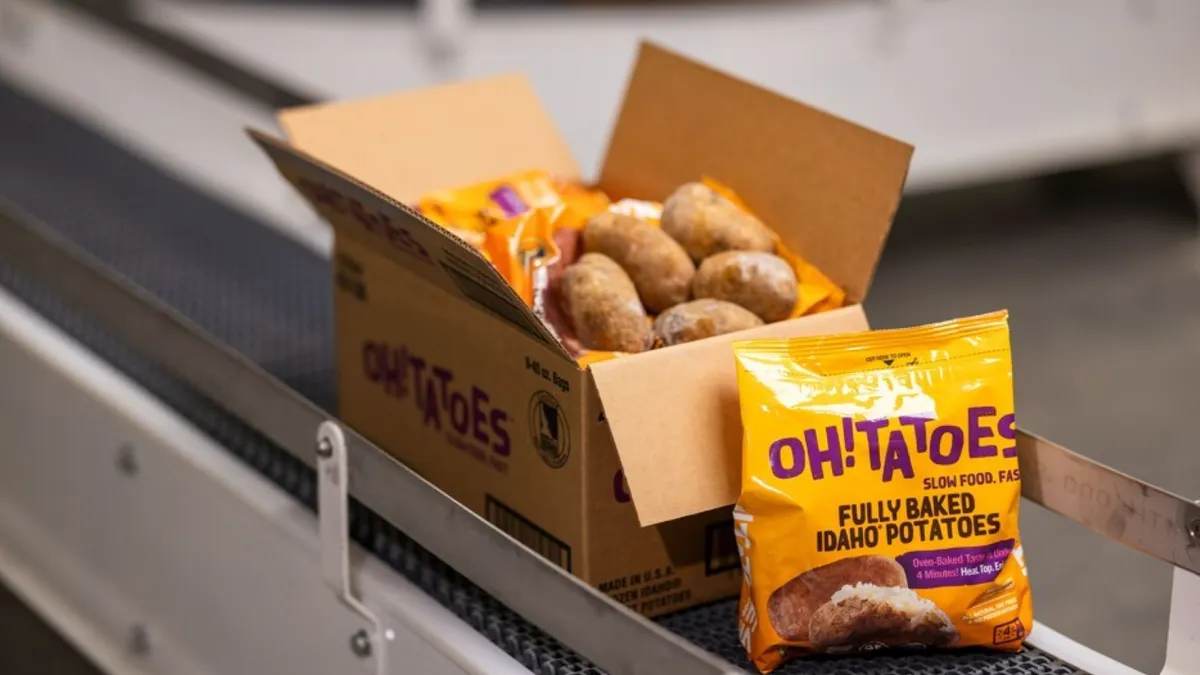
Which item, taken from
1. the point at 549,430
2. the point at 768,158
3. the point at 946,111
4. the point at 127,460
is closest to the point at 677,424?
the point at 549,430

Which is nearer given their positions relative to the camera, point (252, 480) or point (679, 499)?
point (679, 499)

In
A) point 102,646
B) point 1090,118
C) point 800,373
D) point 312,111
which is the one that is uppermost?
point 312,111

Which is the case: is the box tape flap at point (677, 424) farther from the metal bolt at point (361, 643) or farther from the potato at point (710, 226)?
the metal bolt at point (361, 643)

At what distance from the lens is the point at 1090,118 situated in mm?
3850

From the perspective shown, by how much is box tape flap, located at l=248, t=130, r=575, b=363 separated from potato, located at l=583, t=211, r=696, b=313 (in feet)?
→ 0.54

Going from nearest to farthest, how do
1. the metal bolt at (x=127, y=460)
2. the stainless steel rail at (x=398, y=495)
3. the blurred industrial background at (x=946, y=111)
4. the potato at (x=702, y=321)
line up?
the stainless steel rail at (x=398, y=495), the potato at (x=702, y=321), the metal bolt at (x=127, y=460), the blurred industrial background at (x=946, y=111)

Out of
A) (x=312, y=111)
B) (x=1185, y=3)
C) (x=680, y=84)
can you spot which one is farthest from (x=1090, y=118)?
(x=312, y=111)

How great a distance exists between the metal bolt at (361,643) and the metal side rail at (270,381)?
7 centimetres

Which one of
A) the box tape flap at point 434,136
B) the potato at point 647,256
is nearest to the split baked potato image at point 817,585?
the potato at point 647,256

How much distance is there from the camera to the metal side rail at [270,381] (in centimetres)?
101

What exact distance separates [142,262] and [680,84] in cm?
91

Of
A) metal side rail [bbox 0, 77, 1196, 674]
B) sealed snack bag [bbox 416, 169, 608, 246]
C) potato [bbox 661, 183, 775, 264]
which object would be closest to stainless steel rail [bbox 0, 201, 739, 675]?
metal side rail [bbox 0, 77, 1196, 674]

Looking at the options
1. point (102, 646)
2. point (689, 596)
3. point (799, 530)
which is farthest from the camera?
point (102, 646)

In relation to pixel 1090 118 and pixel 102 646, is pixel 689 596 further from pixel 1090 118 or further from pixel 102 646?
pixel 1090 118
